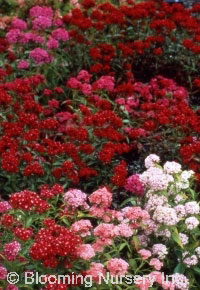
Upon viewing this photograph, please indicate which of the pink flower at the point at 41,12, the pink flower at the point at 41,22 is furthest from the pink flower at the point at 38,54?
the pink flower at the point at 41,12

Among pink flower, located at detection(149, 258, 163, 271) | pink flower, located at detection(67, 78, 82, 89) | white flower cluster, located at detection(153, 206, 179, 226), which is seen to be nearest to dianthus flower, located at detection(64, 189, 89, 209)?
white flower cluster, located at detection(153, 206, 179, 226)

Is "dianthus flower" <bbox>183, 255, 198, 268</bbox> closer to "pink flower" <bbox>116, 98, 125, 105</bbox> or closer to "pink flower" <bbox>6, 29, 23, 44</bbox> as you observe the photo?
"pink flower" <bbox>116, 98, 125, 105</bbox>

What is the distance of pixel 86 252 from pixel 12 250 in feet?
1.43

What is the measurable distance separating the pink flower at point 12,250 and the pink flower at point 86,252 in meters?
0.37

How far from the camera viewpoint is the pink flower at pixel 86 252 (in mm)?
4258

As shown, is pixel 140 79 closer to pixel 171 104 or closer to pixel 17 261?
Answer: pixel 171 104

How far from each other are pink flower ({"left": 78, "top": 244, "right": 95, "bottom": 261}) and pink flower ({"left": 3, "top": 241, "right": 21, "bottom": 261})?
0.37 metres

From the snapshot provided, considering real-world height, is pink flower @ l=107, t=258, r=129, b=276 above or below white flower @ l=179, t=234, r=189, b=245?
below

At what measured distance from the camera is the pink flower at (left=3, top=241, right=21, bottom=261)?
13.8 ft

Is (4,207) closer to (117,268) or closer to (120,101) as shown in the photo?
(117,268)

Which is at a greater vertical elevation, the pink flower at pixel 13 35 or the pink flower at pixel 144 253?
the pink flower at pixel 13 35

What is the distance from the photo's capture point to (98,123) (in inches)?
236

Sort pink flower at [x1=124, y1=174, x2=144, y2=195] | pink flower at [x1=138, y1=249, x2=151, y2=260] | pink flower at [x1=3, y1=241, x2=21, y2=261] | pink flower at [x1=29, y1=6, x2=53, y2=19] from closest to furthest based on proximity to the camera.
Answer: pink flower at [x1=3, y1=241, x2=21, y2=261]
pink flower at [x1=138, y1=249, x2=151, y2=260]
pink flower at [x1=124, y1=174, x2=144, y2=195]
pink flower at [x1=29, y1=6, x2=53, y2=19]

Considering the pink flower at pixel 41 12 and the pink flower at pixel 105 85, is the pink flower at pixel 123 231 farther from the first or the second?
the pink flower at pixel 41 12
